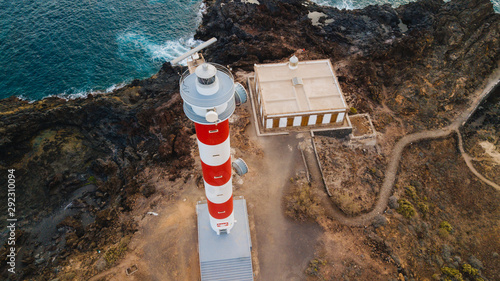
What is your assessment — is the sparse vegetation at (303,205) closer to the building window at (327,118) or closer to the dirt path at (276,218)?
the dirt path at (276,218)

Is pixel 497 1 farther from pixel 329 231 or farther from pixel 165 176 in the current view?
pixel 165 176

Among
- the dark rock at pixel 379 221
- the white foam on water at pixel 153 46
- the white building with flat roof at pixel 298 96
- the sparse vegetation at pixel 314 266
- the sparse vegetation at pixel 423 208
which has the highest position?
the white building with flat roof at pixel 298 96

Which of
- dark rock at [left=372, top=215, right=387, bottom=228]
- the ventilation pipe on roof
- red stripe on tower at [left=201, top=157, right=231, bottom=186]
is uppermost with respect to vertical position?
red stripe on tower at [left=201, top=157, right=231, bottom=186]

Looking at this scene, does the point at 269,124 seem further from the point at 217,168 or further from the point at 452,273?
the point at 452,273

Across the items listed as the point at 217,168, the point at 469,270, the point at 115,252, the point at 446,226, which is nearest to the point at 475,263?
the point at 469,270

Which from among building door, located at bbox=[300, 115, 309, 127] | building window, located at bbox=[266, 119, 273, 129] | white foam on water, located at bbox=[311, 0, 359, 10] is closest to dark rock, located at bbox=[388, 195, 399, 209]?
building door, located at bbox=[300, 115, 309, 127]

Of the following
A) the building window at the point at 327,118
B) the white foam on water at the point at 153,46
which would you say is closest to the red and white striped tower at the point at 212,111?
the building window at the point at 327,118

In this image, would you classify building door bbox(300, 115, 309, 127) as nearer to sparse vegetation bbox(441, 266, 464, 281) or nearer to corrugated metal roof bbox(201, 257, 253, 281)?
corrugated metal roof bbox(201, 257, 253, 281)
